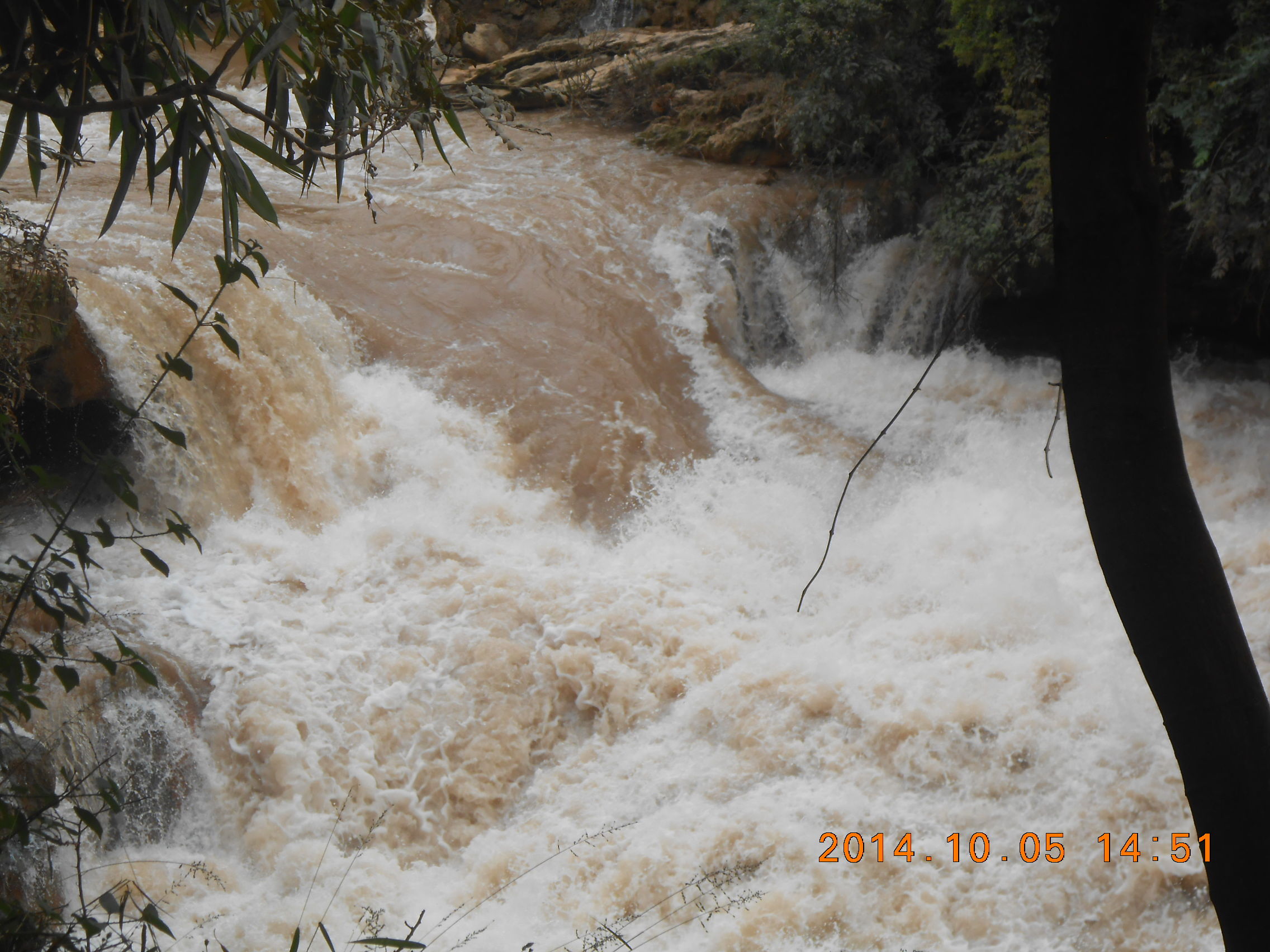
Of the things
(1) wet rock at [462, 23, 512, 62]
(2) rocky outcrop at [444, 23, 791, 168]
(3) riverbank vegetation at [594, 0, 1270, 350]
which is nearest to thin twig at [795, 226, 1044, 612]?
(3) riverbank vegetation at [594, 0, 1270, 350]

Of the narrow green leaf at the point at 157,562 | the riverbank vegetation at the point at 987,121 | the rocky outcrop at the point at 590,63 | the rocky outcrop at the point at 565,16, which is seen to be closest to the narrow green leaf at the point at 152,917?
the narrow green leaf at the point at 157,562

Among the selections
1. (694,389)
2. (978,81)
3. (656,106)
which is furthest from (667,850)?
(656,106)

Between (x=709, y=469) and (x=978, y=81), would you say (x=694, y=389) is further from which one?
(x=978, y=81)

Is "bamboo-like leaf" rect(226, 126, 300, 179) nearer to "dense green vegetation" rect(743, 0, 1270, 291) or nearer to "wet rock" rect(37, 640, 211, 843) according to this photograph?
"wet rock" rect(37, 640, 211, 843)

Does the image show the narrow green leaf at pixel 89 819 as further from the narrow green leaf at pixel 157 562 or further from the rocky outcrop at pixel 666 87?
the rocky outcrop at pixel 666 87

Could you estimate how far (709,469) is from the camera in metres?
6.75

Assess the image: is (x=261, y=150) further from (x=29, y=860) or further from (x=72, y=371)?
(x=72, y=371)

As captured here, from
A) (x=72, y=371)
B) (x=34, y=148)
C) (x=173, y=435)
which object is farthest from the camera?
(x=72, y=371)

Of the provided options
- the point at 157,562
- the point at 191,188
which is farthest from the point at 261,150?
the point at 157,562
